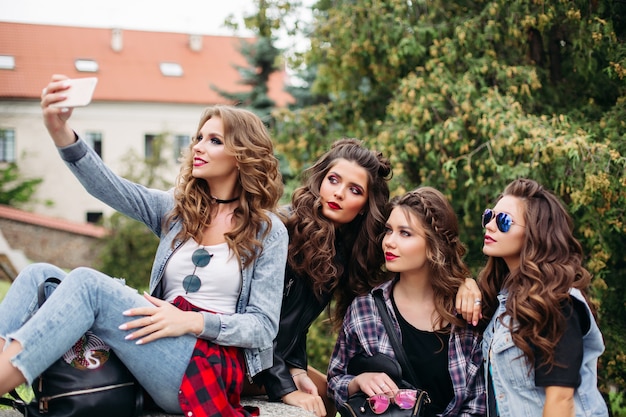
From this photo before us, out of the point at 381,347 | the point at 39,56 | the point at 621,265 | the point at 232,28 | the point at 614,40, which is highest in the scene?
the point at 614,40

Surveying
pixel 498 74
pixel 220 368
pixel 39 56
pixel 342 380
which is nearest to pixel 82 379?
pixel 220 368

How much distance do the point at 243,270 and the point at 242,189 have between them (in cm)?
48

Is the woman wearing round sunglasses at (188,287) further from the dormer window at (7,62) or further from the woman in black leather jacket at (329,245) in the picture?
the dormer window at (7,62)

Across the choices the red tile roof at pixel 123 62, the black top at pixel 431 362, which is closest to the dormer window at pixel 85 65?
the red tile roof at pixel 123 62

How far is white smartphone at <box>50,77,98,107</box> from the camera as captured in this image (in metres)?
3.00

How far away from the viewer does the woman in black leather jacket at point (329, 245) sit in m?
3.95

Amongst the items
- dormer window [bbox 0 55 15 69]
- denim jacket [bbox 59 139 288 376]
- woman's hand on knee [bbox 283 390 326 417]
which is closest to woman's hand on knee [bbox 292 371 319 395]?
woman's hand on knee [bbox 283 390 326 417]

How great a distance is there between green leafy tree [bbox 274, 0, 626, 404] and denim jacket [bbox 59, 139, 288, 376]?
10.1 ft

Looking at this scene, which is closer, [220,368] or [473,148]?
[220,368]

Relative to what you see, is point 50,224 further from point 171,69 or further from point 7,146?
point 171,69

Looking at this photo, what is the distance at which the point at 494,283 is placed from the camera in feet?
12.2

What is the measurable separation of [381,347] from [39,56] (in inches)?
1210

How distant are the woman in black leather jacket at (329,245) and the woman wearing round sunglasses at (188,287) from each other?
29cm

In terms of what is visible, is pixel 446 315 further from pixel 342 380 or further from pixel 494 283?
pixel 342 380
